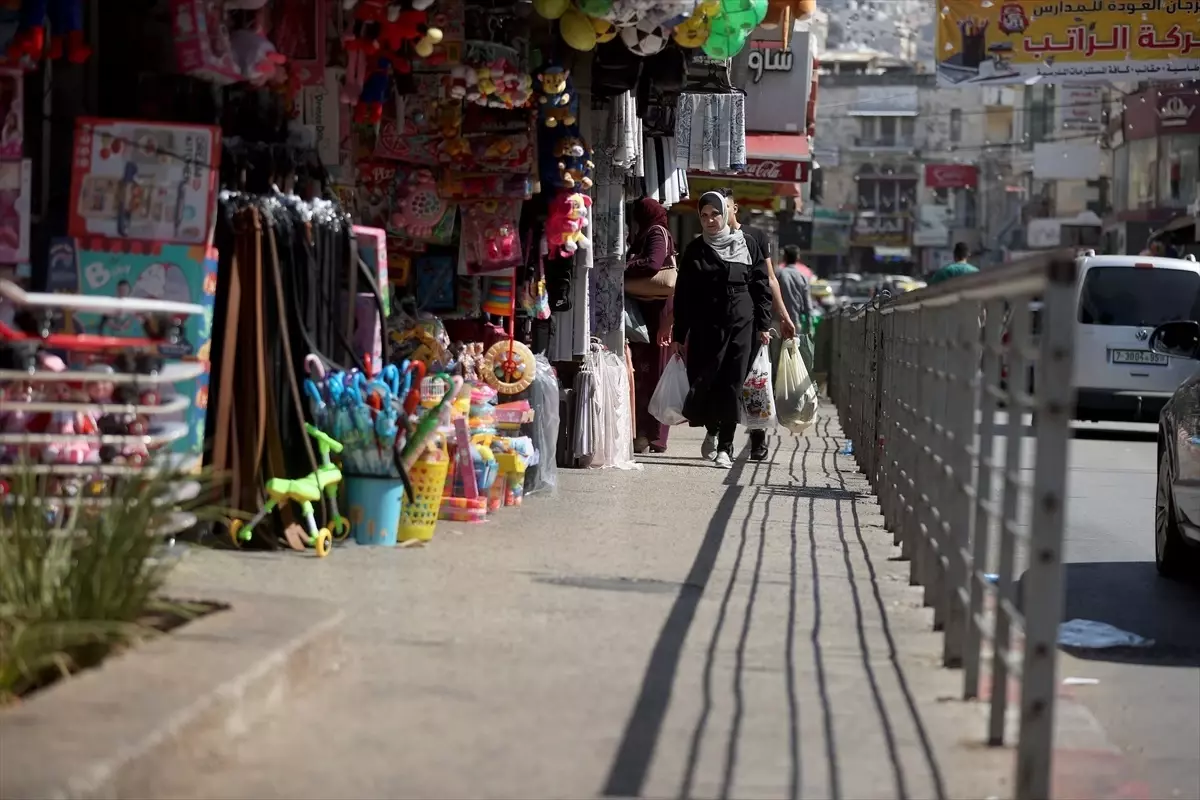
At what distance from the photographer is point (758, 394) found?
12.6 meters

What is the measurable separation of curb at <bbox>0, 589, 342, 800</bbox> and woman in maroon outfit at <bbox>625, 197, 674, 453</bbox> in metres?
8.06

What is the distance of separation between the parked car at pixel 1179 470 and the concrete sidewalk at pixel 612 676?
55.0 inches

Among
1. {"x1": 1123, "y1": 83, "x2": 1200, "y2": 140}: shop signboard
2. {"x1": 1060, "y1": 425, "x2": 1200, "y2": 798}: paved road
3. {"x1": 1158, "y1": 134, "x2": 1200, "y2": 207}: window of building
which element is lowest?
{"x1": 1060, "y1": 425, "x2": 1200, "y2": 798}: paved road

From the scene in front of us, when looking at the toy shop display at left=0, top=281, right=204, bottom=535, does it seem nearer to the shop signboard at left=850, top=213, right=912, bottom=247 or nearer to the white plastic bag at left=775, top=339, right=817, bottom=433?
the white plastic bag at left=775, top=339, right=817, bottom=433

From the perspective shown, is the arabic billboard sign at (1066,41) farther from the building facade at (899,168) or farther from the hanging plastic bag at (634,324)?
the building facade at (899,168)

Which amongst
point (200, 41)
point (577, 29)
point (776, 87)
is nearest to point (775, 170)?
point (776, 87)

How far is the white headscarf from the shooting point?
1251 centimetres

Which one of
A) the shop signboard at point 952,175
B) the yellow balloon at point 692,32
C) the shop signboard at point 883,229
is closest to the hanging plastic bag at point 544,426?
the yellow balloon at point 692,32

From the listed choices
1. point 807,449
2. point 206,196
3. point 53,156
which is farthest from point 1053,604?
point 807,449

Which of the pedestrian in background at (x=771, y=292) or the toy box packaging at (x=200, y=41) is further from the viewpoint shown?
the pedestrian in background at (x=771, y=292)

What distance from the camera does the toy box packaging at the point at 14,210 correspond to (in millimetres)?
6516

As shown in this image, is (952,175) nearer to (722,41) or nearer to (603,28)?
(722,41)

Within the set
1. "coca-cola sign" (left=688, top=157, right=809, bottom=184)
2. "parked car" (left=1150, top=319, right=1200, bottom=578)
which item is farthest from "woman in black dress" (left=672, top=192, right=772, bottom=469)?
"coca-cola sign" (left=688, top=157, right=809, bottom=184)

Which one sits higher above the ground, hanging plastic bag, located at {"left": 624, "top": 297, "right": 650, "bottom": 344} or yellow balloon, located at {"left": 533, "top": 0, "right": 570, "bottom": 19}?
yellow balloon, located at {"left": 533, "top": 0, "right": 570, "bottom": 19}
